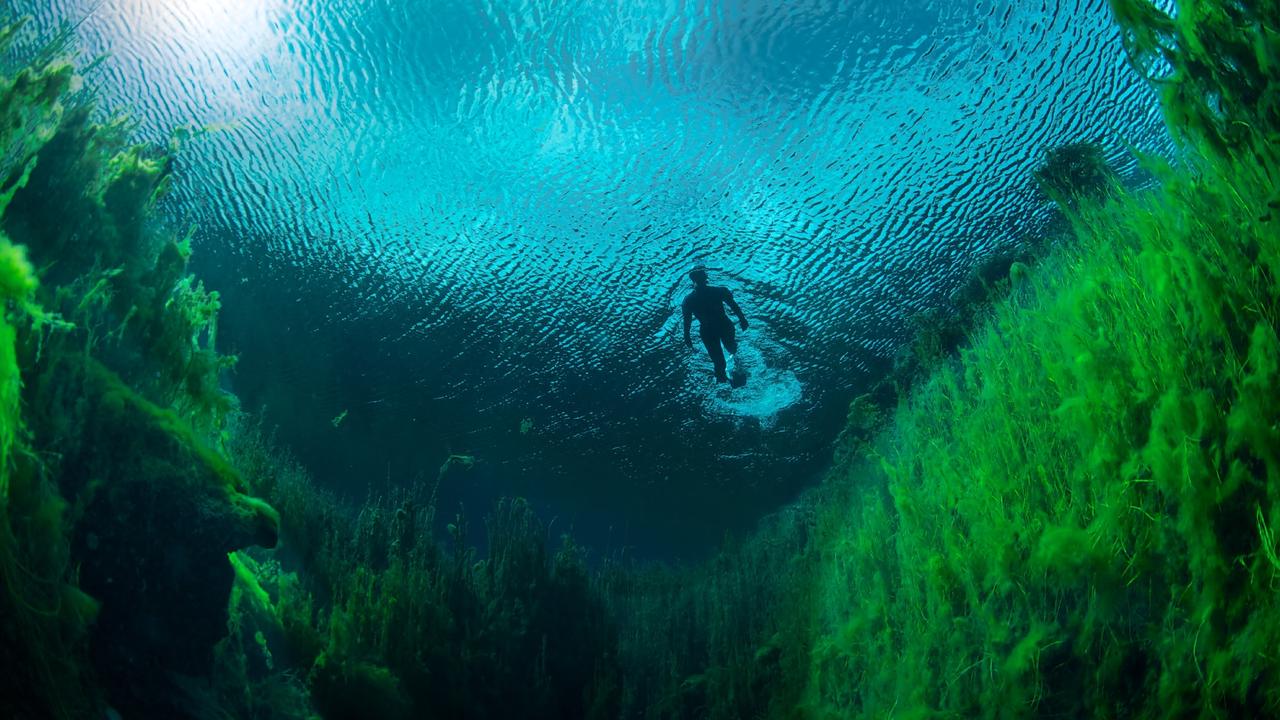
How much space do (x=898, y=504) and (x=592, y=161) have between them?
5.80 meters

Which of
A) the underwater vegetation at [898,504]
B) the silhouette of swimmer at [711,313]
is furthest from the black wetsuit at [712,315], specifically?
the underwater vegetation at [898,504]

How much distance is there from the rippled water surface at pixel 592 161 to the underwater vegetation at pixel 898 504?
3208 millimetres

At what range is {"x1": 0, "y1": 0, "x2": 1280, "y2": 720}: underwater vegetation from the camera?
5.75 feet

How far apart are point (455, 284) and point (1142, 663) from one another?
1007 centimetres

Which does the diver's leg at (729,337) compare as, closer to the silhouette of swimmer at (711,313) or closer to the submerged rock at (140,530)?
the silhouette of swimmer at (711,313)

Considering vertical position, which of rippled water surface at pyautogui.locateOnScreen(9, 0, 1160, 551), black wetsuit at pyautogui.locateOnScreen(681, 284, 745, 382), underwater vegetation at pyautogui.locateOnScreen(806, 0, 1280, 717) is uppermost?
rippled water surface at pyautogui.locateOnScreen(9, 0, 1160, 551)

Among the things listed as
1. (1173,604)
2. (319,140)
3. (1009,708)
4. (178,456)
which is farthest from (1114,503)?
(319,140)

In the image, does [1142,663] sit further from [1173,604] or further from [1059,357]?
[1059,357]

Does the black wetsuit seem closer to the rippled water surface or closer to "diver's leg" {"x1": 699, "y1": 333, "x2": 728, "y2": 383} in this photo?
"diver's leg" {"x1": 699, "y1": 333, "x2": 728, "y2": 383}

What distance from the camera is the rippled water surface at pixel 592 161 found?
5535 millimetres

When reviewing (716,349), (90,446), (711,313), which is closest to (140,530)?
(90,446)

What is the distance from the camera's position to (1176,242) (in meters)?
2.07

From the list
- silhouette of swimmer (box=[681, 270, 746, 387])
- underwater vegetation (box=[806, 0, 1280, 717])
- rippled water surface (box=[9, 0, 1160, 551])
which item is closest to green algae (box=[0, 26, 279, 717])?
rippled water surface (box=[9, 0, 1160, 551])

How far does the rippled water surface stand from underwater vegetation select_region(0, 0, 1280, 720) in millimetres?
3208
